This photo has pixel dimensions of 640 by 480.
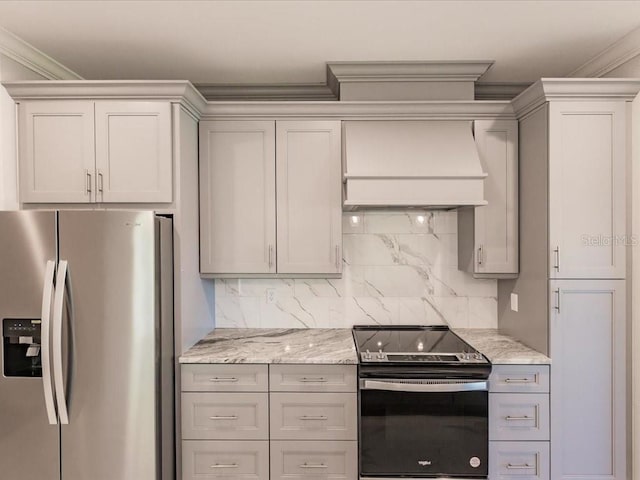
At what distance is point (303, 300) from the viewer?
3111mm

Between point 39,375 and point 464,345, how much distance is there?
227 centimetres

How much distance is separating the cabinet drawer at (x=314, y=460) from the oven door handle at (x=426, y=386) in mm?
366

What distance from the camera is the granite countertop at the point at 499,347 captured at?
2.36m

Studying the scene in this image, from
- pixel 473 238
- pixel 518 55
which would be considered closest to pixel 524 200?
pixel 473 238

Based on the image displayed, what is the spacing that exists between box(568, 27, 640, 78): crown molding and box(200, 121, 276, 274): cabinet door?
2.01 metres

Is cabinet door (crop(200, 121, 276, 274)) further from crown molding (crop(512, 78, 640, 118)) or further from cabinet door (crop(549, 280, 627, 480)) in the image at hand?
cabinet door (crop(549, 280, 627, 480))

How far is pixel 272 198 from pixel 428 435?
1629 mm

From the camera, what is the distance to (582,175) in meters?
2.34

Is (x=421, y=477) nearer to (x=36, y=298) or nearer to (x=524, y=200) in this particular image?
(x=524, y=200)

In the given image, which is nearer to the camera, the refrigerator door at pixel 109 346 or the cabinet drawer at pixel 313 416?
the refrigerator door at pixel 109 346


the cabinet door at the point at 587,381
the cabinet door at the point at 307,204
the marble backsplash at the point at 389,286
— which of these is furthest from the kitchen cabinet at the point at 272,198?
the cabinet door at the point at 587,381

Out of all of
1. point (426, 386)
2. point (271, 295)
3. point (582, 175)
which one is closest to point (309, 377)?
point (426, 386)

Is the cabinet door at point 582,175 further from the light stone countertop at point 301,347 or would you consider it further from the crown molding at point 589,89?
the light stone countertop at point 301,347

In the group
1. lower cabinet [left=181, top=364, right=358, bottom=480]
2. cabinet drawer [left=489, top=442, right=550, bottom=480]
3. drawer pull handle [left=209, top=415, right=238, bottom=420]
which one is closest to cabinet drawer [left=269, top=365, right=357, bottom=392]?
lower cabinet [left=181, top=364, right=358, bottom=480]
